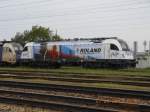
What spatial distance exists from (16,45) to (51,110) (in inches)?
1445

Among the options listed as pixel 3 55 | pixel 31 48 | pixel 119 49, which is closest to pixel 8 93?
pixel 119 49

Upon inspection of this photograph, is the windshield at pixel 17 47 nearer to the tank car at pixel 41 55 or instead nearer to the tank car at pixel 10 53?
the tank car at pixel 10 53

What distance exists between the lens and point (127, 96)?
13438mm

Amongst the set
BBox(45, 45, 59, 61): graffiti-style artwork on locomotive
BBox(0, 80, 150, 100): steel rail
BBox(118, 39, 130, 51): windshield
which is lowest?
BBox(0, 80, 150, 100): steel rail

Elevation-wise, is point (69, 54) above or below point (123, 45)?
below

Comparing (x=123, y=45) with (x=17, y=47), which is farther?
(x=17, y=47)

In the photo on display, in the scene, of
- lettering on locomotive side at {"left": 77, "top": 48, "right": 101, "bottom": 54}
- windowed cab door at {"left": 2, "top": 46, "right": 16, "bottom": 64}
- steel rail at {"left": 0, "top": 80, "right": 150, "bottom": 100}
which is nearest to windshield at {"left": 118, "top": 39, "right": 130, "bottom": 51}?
lettering on locomotive side at {"left": 77, "top": 48, "right": 101, "bottom": 54}

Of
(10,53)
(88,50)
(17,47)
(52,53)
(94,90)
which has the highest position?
(17,47)

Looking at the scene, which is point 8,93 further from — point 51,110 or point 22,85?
point 51,110

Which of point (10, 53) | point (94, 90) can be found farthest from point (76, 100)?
point (10, 53)

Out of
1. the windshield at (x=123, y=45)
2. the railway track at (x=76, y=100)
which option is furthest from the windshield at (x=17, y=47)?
the railway track at (x=76, y=100)

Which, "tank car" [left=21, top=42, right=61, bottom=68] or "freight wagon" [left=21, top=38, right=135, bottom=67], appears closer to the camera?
"freight wagon" [left=21, top=38, right=135, bottom=67]

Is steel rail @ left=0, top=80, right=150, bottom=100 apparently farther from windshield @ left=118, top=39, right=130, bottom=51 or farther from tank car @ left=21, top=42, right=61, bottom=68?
tank car @ left=21, top=42, right=61, bottom=68

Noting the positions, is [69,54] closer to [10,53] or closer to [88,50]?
[88,50]
